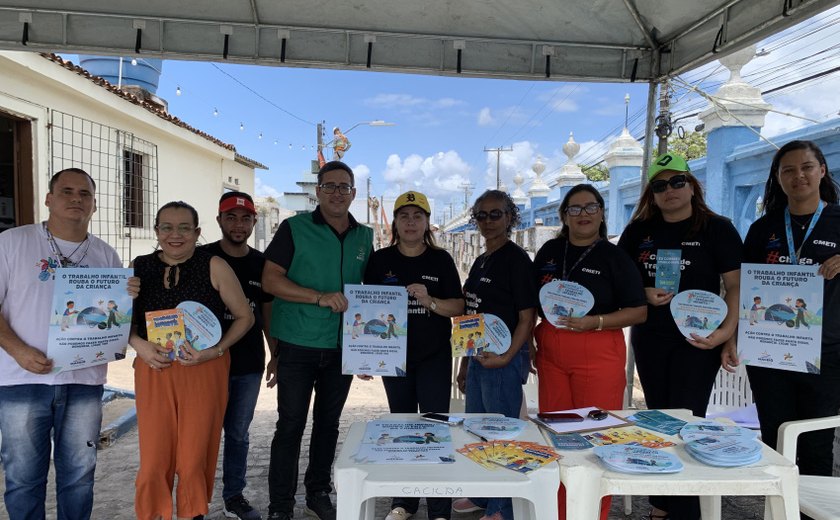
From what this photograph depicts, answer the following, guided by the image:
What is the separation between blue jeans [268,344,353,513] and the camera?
305 centimetres

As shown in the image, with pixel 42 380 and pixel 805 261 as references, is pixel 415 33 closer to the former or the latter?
pixel 805 261

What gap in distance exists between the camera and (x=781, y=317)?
2613mm

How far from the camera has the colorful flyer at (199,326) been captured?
8.42 ft

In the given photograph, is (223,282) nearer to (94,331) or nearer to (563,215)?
(94,331)

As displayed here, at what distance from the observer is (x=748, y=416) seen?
4117mm

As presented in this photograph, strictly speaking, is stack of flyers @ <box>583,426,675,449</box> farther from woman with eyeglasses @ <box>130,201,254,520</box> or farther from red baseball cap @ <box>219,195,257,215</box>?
red baseball cap @ <box>219,195,257,215</box>

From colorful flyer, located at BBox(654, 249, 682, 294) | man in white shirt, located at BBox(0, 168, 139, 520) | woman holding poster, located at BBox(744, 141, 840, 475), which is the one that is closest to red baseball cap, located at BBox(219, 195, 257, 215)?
man in white shirt, located at BBox(0, 168, 139, 520)

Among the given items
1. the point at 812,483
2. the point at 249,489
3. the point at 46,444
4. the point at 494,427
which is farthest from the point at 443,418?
the point at 249,489

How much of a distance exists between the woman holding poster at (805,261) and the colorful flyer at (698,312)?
0.36m

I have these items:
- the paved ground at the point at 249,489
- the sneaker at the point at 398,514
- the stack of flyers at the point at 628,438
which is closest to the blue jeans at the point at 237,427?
the paved ground at the point at 249,489

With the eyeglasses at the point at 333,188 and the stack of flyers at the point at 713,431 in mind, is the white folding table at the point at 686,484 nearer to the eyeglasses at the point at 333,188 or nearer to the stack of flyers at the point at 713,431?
the stack of flyers at the point at 713,431

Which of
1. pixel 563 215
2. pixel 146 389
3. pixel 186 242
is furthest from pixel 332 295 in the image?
pixel 563 215

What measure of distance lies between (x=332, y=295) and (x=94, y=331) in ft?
3.79

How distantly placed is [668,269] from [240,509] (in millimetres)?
2948
